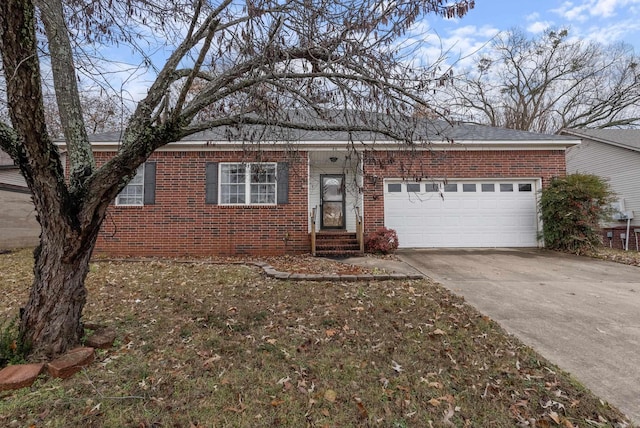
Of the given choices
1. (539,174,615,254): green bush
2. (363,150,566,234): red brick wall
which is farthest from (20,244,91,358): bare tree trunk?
(539,174,615,254): green bush

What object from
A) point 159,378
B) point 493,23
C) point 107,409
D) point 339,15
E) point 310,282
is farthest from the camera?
point 310,282

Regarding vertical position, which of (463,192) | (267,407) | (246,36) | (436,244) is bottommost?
(267,407)

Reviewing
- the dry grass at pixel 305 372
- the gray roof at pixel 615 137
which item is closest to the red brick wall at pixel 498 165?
the gray roof at pixel 615 137

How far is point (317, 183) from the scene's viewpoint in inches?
392

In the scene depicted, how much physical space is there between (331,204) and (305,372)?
24.9 feet

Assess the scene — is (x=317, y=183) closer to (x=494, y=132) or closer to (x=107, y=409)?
(x=494, y=132)

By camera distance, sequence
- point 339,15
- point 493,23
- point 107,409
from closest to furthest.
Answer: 1. point 107,409
2. point 339,15
3. point 493,23

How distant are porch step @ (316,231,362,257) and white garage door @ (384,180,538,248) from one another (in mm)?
1304

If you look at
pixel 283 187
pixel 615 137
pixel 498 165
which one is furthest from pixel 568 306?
pixel 615 137

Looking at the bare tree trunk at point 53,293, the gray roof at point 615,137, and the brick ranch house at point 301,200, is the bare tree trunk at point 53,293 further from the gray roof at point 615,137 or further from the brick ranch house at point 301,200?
the gray roof at point 615,137

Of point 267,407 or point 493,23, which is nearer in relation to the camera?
point 267,407

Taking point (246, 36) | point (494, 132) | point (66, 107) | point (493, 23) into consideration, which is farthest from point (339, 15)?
point (494, 132)

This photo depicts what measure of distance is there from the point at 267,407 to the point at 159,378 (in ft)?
3.05

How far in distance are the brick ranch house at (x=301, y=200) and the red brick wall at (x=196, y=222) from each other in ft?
0.09
